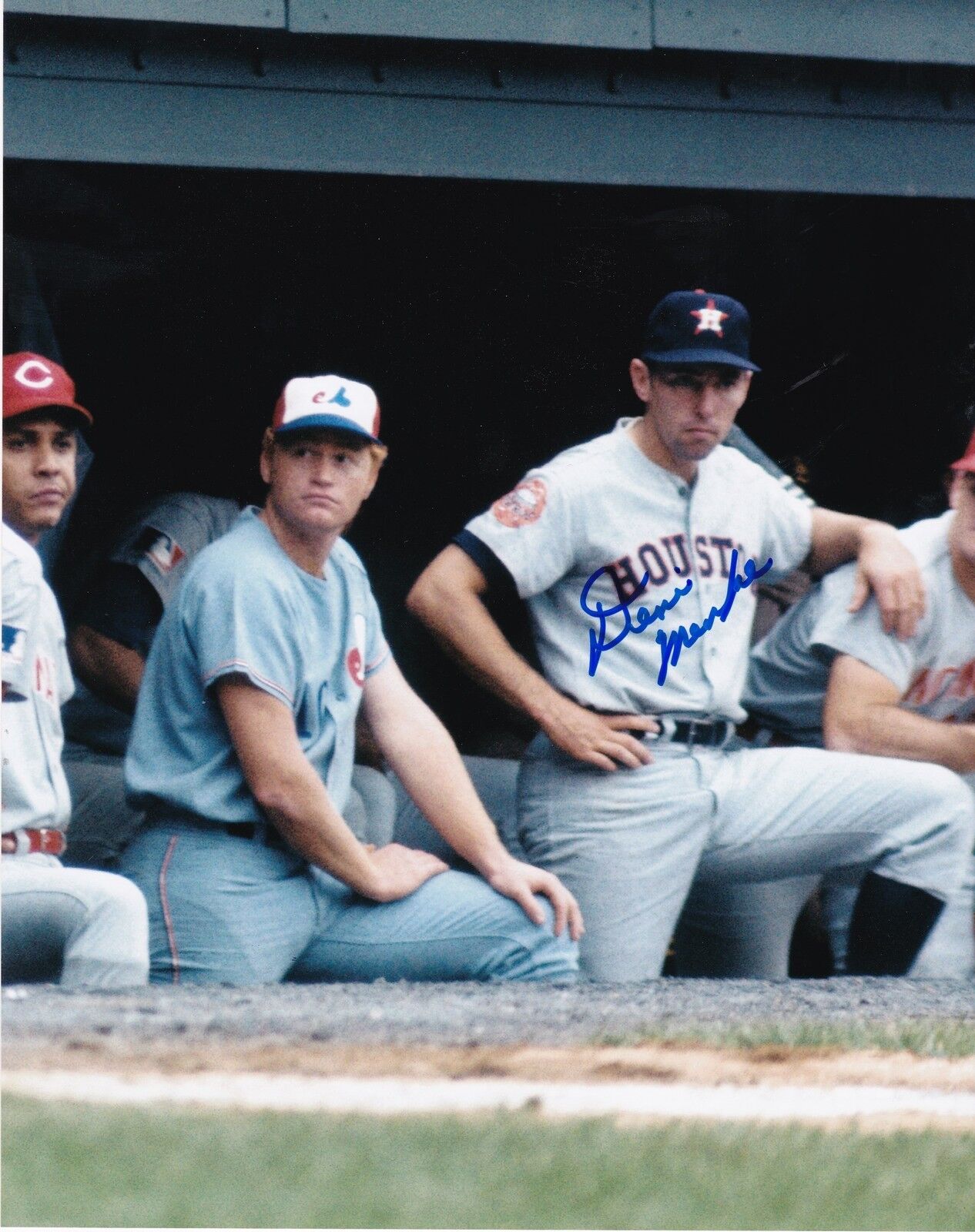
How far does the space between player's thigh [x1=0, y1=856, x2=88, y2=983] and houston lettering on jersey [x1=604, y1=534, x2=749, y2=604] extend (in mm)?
1223

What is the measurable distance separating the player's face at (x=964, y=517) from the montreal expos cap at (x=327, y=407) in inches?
44.5

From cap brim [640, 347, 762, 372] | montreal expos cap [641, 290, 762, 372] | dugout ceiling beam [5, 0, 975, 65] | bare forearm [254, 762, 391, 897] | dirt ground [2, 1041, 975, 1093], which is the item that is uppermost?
dugout ceiling beam [5, 0, 975, 65]

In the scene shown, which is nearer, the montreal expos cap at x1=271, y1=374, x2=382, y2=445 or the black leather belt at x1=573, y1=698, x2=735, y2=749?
the montreal expos cap at x1=271, y1=374, x2=382, y2=445

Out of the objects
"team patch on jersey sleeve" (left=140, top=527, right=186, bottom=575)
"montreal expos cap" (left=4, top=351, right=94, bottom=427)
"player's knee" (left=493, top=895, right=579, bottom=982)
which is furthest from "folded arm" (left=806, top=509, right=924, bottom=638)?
"montreal expos cap" (left=4, top=351, right=94, bottom=427)

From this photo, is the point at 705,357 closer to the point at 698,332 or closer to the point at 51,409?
the point at 698,332

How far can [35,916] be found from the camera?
2758mm

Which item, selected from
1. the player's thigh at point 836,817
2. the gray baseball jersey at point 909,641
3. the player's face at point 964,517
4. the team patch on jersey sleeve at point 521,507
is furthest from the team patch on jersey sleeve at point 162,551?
the player's face at point 964,517

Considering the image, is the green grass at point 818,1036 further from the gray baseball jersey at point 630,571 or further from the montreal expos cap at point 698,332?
the montreal expos cap at point 698,332

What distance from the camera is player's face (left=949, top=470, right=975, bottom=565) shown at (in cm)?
360

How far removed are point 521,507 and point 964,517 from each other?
0.83 metres

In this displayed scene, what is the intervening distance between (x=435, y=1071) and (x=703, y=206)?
2584 mm

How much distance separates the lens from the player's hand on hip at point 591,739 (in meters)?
3.46

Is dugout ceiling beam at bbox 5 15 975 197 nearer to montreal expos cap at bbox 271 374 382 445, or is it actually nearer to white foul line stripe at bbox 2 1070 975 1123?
montreal expos cap at bbox 271 374 382 445

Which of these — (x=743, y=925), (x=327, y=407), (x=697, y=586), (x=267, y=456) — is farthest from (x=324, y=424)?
(x=743, y=925)
